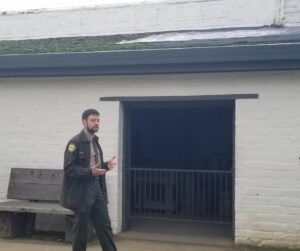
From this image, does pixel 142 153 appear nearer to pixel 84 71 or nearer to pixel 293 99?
pixel 84 71

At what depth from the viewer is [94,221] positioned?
214 inches

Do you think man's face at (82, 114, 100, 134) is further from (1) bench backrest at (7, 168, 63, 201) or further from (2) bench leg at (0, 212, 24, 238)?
(2) bench leg at (0, 212, 24, 238)

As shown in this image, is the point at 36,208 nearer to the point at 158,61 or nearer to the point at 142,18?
the point at 158,61

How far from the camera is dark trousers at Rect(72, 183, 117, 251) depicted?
534 cm

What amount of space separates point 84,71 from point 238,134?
8.59 ft

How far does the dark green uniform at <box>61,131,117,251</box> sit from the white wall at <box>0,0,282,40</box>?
5758 mm

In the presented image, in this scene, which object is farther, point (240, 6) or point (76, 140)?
point (240, 6)

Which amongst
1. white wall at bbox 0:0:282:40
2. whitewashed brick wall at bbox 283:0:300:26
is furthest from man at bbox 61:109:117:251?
whitewashed brick wall at bbox 283:0:300:26

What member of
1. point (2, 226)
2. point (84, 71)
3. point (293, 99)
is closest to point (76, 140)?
point (84, 71)

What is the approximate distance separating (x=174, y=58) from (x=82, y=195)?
2.62m

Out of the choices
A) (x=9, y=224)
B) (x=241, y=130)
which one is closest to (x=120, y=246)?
(x=9, y=224)

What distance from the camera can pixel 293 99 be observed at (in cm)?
669

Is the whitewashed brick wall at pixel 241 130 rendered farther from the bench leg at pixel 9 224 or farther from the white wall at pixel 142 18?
the white wall at pixel 142 18

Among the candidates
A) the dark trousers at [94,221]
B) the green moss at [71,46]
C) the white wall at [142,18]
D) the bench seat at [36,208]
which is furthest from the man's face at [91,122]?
the white wall at [142,18]
